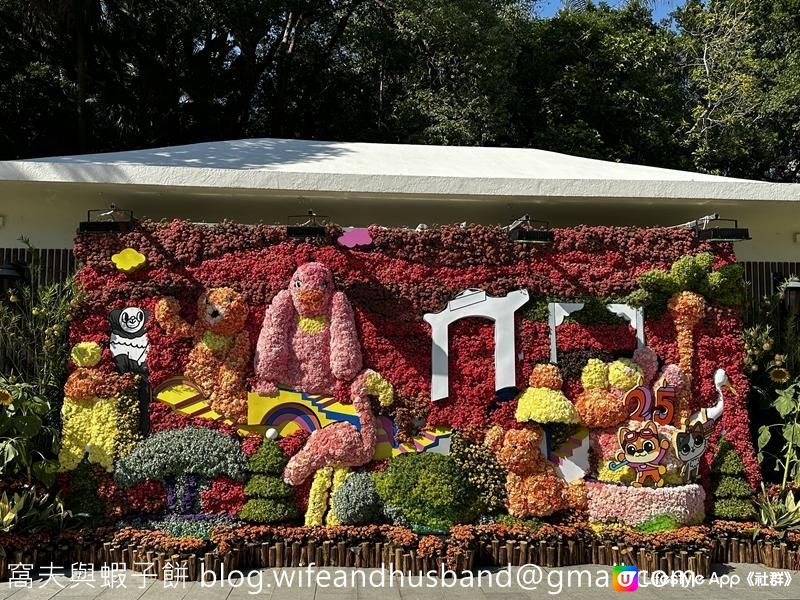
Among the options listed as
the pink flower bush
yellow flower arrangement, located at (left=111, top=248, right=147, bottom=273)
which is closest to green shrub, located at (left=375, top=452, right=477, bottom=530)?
the pink flower bush

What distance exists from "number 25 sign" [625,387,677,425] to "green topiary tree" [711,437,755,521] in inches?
32.0

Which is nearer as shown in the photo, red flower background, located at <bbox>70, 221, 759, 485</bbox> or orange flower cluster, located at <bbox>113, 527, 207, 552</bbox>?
orange flower cluster, located at <bbox>113, 527, 207, 552</bbox>

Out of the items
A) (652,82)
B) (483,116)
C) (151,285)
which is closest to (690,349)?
(151,285)

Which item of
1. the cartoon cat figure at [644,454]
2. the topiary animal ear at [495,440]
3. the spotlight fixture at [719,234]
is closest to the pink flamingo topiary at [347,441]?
the topiary animal ear at [495,440]

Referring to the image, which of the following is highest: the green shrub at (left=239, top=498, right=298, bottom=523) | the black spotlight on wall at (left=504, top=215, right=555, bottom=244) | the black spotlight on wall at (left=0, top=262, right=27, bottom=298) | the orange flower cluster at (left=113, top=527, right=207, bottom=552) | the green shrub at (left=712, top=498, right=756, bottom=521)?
the black spotlight on wall at (left=504, top=215, right=555, bottom=244)

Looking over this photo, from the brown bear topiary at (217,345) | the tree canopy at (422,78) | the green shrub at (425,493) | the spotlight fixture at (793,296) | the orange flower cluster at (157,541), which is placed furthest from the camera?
the tree canopy at (422,78)

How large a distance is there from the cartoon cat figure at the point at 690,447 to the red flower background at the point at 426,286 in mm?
473

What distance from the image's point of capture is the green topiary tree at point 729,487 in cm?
773

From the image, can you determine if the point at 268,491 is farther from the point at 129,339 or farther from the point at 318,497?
the point at 129,339

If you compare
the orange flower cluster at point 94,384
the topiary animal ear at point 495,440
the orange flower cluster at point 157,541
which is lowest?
the orange flower cluster at point 157,541

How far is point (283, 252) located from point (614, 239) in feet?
12.8

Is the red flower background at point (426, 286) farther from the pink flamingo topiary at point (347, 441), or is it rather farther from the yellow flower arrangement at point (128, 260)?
the pink flamingo topiary at point (347, 441)

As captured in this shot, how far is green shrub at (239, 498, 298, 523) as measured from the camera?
7332 mm

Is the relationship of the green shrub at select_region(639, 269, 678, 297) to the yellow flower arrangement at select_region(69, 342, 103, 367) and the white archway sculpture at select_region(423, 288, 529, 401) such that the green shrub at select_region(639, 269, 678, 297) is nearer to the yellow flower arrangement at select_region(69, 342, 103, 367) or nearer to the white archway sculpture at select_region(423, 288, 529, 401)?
the white archway sculpture at select_region(423, 288, 529, 401)
